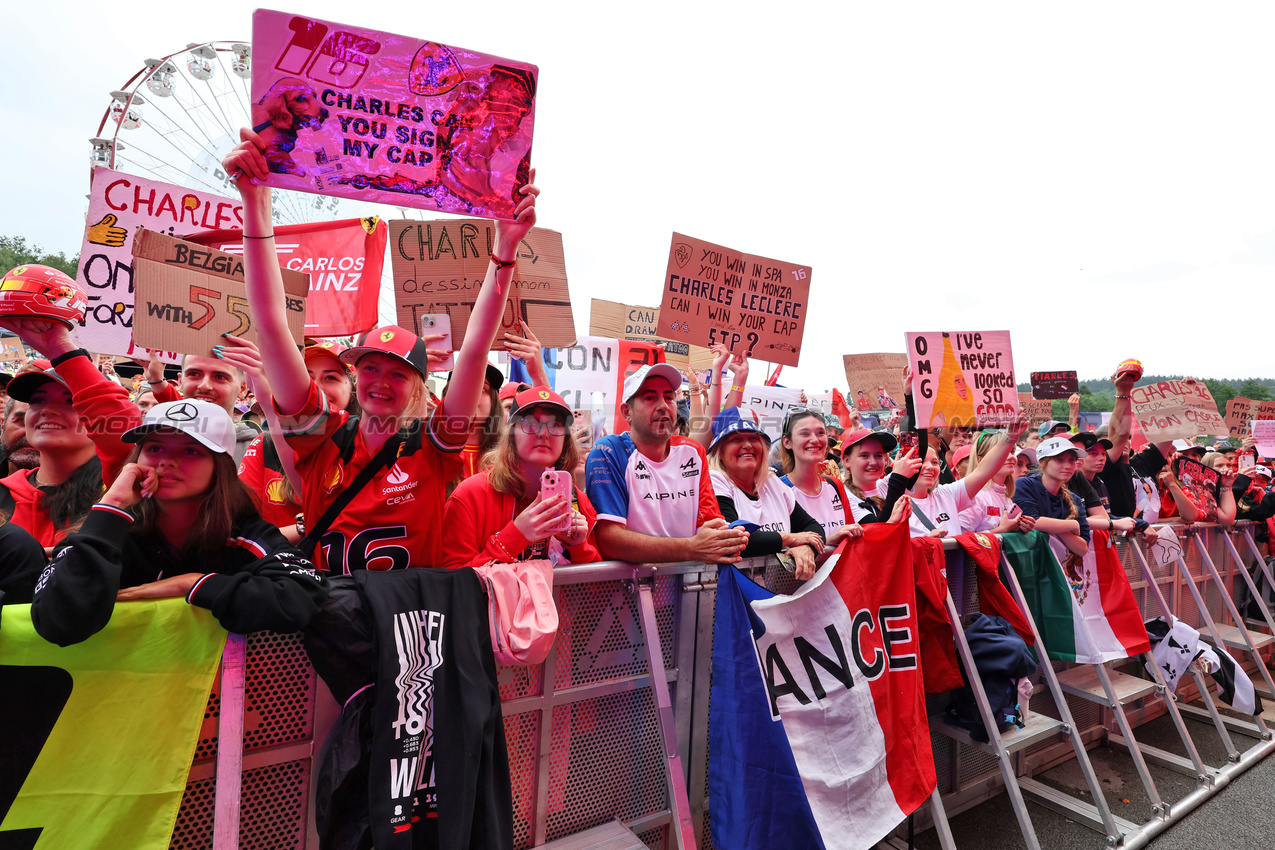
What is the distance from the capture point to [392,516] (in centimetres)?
244

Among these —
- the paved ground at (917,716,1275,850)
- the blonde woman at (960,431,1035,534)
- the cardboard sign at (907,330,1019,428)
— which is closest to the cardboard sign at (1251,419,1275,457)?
the paved ground at (917,716,1275,850)

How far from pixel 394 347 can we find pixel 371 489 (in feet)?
1.87

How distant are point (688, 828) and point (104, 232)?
4591mm

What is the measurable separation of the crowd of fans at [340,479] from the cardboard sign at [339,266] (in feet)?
3.20

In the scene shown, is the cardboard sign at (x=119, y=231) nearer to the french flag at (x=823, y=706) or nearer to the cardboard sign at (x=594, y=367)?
the cardboard sign at (x=594, y=367)

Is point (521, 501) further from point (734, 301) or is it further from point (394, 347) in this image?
point (734, 301)

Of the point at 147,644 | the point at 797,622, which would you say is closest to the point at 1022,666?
the point at 797,622

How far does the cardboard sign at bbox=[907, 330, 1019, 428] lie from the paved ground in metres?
2.42

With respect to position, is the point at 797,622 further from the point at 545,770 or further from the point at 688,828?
the point at 545,770

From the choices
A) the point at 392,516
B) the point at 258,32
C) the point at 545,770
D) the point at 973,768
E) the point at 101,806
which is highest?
the point at 258,32

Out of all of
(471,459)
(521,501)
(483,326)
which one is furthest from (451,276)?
(521,501)

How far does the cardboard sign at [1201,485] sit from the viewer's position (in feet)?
21.0

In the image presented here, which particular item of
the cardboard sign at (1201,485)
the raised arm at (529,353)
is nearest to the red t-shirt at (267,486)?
the raised arm at (529,353)

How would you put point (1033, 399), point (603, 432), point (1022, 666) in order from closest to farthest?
point (1022, 666) → point (603, 432) → point (1033, 399)
